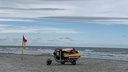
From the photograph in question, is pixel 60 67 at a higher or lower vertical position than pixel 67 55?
lower

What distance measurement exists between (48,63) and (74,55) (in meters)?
Result: 2.48

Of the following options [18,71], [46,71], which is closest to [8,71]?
[18,71]

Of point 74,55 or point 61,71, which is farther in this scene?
point 74,55

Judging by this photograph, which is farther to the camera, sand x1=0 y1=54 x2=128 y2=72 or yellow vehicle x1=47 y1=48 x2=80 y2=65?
yellow vehicle x1=47 y1=48 x2=80 y2=65

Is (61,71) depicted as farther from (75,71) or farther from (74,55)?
(74,55)

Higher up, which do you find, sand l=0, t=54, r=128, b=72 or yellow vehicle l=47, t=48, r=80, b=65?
yellow vehicle l=47, t=48, r=80, b=65

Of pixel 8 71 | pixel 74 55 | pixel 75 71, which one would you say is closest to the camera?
pixel 8 71

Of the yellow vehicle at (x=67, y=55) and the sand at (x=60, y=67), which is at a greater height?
the yellow vehicle at (x=67, y=55)

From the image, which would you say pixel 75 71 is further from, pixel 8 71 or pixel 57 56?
pixel 57 56

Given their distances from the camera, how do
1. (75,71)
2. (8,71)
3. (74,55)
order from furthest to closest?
1. (74,55)
2. (75,71)
3. (8,71)

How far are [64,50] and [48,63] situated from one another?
1.88 metres

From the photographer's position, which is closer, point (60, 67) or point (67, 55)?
point (60, 67)

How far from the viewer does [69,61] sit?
32.8 m

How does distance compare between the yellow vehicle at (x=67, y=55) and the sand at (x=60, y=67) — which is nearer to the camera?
the sand at (x=60, y=67)
